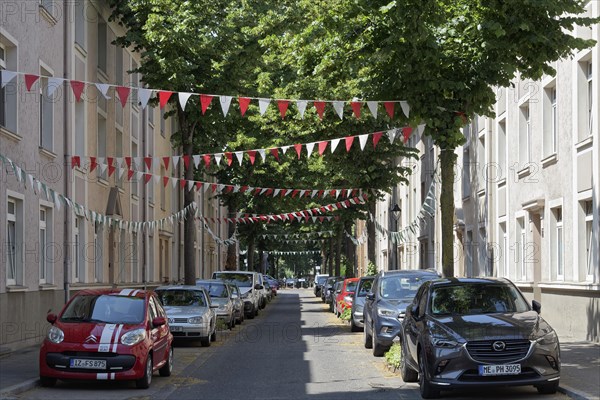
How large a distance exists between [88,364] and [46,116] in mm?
11078

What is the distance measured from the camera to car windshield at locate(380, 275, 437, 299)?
19.4 metres

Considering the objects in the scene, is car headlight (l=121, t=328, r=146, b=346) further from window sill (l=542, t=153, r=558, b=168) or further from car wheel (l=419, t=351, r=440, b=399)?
window sill (l=542, t=153, r=558, b=168)

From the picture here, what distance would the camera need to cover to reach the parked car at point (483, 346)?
37.4ft

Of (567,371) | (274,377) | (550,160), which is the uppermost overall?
(550,160)

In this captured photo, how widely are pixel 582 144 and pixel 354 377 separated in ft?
28.9

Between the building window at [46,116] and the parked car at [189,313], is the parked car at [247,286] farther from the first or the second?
the building window at [46,116]

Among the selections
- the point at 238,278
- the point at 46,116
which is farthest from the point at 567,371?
the point at 238,278

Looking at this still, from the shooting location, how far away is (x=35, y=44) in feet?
70.6

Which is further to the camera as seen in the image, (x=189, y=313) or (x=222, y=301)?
(x=222, y=301)

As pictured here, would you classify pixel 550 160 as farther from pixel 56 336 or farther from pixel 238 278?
pixel 238 278

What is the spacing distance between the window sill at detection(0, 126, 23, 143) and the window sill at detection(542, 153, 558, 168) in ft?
42.1

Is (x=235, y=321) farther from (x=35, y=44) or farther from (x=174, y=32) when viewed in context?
(x=35, y=44)

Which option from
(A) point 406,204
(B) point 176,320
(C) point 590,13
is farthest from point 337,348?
(A) point 406,204

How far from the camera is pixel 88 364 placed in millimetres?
13250
